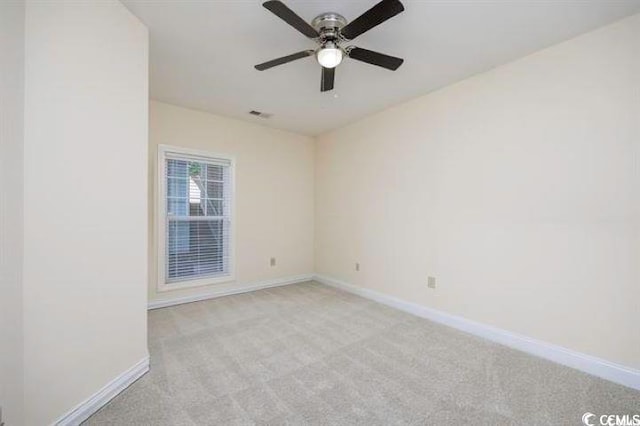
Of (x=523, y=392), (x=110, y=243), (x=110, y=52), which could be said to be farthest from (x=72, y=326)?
(x=523, y=392)

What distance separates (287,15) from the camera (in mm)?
1541

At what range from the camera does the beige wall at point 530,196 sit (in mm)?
1961

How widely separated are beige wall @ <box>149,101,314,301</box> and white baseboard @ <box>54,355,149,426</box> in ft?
5.41

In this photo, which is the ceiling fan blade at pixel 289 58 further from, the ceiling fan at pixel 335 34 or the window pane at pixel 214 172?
the window pane at pixel 214 172

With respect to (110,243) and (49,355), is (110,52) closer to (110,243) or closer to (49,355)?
(110,243)

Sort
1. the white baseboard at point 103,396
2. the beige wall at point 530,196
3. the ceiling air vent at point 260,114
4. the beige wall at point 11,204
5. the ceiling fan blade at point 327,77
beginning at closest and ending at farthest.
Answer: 1. the beige wall at point 11,204
2. the white baseboard at point 103,396
3. the beige wall at point 530,196
4. the ceiling fan blade at point 327,77
5. the ceiling air vent at point 260,114

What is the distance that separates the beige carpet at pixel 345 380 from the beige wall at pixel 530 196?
1.35ft

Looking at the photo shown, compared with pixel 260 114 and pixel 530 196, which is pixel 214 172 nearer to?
pixel 260 114

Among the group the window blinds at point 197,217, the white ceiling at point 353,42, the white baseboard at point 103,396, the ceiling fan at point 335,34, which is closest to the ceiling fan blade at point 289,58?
the ceiling fan at point 335,34

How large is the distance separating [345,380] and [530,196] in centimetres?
216

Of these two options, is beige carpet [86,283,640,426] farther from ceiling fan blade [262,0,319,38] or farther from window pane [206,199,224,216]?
ceiling fan blade [262,0,319,38]

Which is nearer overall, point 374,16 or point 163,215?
point 374,16

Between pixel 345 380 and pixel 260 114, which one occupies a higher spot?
pixel 260 114

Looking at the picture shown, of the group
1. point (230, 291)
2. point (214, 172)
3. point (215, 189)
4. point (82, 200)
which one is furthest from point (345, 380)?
point (214, 172)
